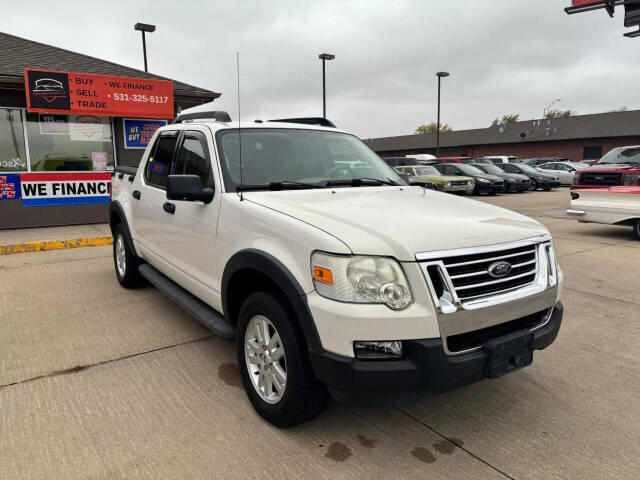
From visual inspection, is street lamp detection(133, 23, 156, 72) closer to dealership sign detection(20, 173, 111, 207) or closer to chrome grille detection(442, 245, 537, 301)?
dealership sign detection(20, 173, 111, 207)

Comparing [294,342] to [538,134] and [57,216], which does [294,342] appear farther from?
[538,134]

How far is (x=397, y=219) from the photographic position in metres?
2.62

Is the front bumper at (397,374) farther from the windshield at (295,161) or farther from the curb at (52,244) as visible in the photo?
the curb at (52,244)

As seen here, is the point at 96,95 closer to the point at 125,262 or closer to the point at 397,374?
the point at 125,262

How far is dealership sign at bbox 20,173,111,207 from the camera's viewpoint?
966cm

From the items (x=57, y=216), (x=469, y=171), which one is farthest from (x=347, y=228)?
(x=469, y=171)

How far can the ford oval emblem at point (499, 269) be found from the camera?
97.6 inches

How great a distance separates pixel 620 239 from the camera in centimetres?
901

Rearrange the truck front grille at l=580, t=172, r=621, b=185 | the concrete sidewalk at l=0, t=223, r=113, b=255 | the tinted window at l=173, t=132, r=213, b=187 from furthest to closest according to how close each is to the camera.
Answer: the truck front grille at l=580, t=172, r=621, b=185, the concrete sidewalk at l=0, t=223, r=113, b=255, the tinted window at l=173, t=132, r=213, b=187

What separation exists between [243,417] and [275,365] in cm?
44

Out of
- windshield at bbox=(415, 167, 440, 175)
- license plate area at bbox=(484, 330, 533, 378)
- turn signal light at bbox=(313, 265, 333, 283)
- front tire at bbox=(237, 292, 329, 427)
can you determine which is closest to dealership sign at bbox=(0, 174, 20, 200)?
front tire at bbox=(237, 292, 329, 427)

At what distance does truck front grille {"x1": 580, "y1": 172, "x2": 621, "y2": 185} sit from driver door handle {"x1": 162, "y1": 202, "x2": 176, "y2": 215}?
8.71 metres

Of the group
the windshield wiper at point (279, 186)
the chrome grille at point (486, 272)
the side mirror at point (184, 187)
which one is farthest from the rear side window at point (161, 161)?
the chrome grille at point (486, 272)

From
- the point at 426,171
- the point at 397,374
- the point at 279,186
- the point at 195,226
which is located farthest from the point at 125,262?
the point at 426,171
